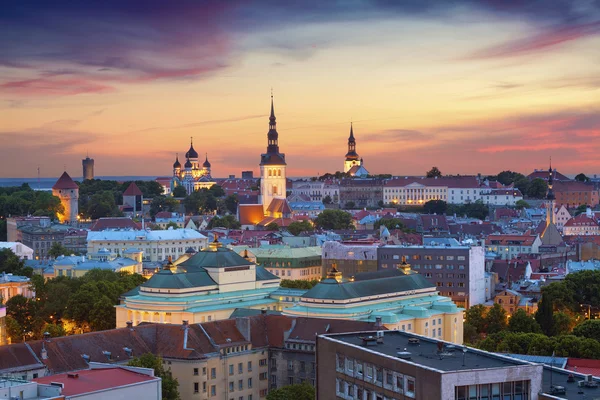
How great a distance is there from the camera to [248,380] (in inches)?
2231

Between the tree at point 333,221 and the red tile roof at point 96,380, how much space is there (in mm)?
122857

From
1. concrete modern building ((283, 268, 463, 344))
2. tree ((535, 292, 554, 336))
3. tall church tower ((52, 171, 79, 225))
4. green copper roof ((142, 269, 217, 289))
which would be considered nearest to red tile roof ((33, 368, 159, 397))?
concrete modern building ((283, 268, 463, 344))

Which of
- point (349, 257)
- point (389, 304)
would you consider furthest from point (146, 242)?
point (389, 304)

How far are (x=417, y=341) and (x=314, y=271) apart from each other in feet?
237

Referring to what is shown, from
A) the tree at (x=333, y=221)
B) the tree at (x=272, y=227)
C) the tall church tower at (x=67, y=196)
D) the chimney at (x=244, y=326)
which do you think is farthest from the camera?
the tall church tower at (x=67, y=196)

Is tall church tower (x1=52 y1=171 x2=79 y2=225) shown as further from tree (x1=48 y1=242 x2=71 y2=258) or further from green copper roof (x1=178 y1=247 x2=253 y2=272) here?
green copper roof (x1=178 y1=247 x2=253 y2=272)

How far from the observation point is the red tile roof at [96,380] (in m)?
39.1

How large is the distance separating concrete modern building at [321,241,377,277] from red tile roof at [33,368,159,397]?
62307mm

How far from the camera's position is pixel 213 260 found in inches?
2844

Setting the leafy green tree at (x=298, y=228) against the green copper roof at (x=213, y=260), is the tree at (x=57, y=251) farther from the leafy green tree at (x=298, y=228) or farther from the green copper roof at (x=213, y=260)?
the green copper roof at (x=213, y=260)

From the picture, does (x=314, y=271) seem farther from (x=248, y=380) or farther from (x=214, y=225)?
(x=214, y=225)

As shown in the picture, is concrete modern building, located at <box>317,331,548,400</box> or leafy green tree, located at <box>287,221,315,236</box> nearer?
concrete modern building, located at <box>317,331,548,400</box>

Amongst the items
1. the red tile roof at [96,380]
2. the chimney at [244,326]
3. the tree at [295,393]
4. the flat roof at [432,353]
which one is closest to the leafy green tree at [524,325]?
the chimney at [244,326]

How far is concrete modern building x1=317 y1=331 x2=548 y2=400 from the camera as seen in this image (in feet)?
106
